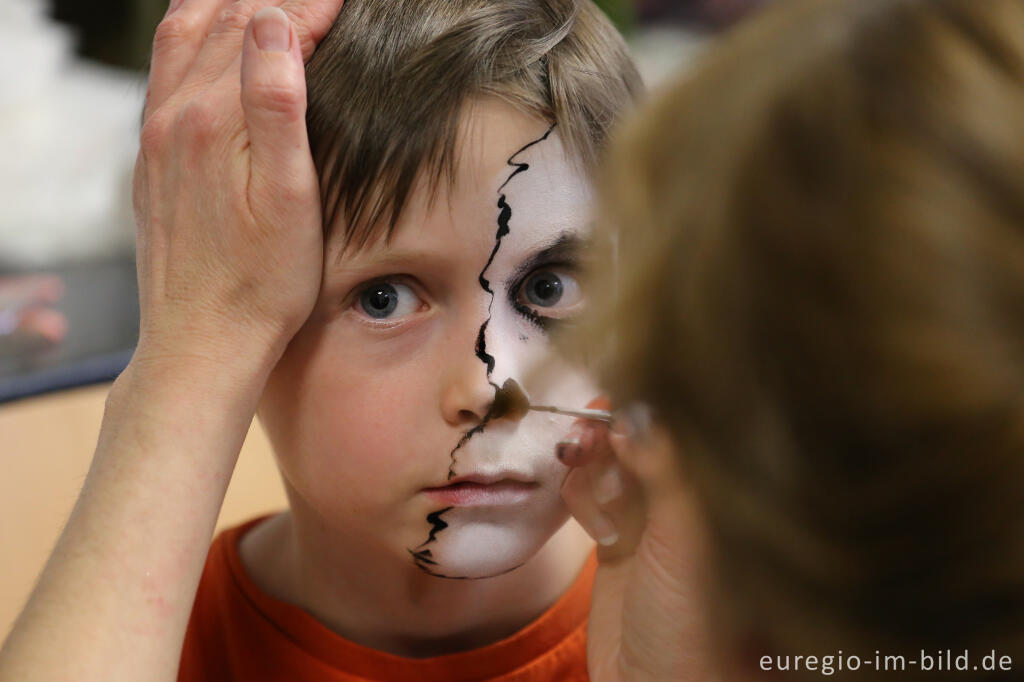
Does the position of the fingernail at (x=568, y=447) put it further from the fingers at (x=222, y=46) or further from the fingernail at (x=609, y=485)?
the fingers at (x=222, y=46)

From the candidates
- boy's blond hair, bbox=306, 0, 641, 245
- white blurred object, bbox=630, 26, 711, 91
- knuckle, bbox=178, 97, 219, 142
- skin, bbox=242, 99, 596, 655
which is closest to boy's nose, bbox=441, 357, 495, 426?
skin, bbox=242, 99, 596, 655

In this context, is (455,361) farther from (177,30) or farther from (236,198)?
(177,30)

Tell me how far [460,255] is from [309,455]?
0.18m

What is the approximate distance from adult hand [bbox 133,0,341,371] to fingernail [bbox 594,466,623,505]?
8.9 inches

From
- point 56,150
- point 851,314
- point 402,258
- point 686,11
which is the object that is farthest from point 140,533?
point 686,11

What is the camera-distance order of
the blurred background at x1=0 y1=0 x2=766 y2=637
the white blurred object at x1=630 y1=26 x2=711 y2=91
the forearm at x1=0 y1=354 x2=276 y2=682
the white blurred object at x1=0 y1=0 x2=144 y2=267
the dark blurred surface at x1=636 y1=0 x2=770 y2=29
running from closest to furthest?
1. the forearm at x1=0 y1=354 x2=276 y2=682
2. the blurred background at x1=0 y1=0 x2=766 y2=637
3. the white blurred object at x1=0 y1=0 x2=144 y2=267
4. the white blurred object at x1=630 y1=26 x2=711 y2=91
5. the dark blurred surface at x1=636 y1=0 x2=770 y2=29

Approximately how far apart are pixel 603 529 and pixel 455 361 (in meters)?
0.15

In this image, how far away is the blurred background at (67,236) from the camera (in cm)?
126

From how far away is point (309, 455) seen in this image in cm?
74

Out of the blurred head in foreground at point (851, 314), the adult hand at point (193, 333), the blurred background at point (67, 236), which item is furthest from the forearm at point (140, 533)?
the blurred background at point (67, 236)

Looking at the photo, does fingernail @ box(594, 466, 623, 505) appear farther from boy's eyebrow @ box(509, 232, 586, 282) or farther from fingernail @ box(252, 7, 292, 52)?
fingernail @ box(252, 7, 292, 52)

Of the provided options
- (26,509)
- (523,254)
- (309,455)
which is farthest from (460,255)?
(26,509)

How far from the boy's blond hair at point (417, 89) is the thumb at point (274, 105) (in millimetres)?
31

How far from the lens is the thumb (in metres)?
0.67
